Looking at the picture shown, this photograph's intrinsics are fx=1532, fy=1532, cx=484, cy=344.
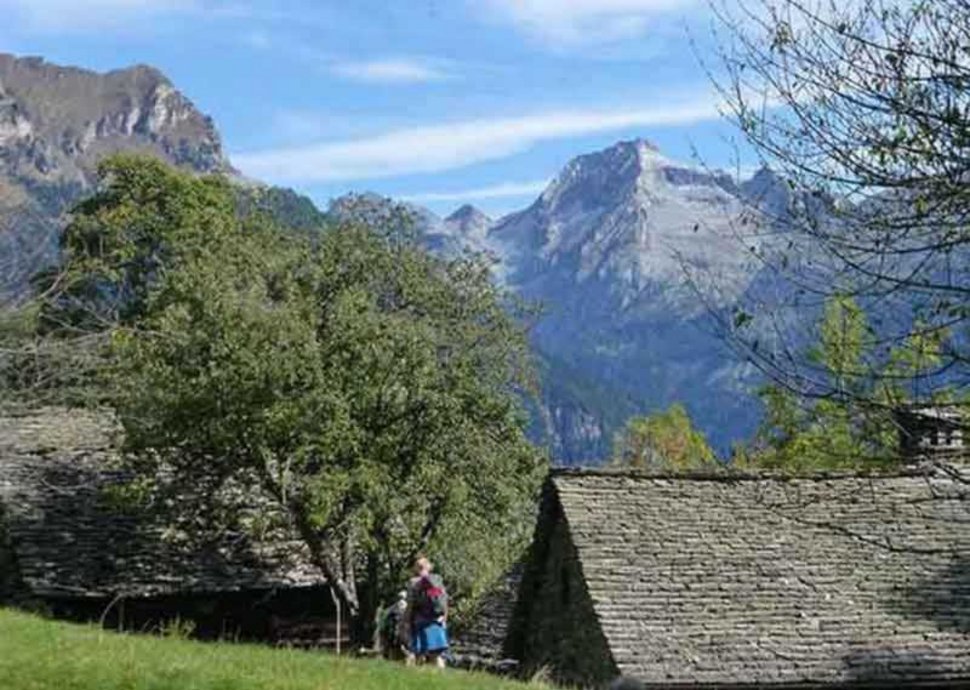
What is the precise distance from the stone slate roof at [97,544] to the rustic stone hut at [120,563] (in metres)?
0.02

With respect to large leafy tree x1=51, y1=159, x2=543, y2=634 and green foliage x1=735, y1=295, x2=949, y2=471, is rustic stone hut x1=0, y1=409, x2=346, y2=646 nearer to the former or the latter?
large leafy tree x1=51, y1=159, x2=543, y2=634

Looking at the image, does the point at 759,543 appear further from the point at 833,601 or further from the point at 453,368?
the point at 453,368

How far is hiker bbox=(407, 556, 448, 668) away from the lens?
2127 centimetres

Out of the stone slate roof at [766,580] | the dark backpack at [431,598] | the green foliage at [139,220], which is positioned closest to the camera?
the dark backpack at [431,598]

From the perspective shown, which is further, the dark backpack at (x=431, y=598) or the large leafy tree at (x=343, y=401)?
the large leafy tree at (x=343, y=401)

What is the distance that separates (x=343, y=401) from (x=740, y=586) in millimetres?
7875

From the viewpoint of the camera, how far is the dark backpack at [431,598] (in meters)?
21.2

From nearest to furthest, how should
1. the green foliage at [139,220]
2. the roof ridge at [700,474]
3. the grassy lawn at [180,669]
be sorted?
the grassy lawn at [180,669]
the roof ridge at [700,474]
the green foliage at [139,220]

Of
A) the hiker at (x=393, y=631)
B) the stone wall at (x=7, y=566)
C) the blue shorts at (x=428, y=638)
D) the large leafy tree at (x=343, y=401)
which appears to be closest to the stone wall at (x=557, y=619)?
the large leafy tree at (x=343, y=401)

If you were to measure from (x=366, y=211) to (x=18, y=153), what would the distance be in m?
175

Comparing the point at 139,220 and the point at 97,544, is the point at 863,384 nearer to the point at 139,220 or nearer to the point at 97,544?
the point at 97,544

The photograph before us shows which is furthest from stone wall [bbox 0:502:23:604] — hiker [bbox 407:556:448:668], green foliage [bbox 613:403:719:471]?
green foliage [bbox 613:403:719:471]

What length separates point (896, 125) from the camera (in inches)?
400

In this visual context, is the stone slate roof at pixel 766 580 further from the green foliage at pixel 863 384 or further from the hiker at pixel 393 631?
the green foliage at pixel 863 384
